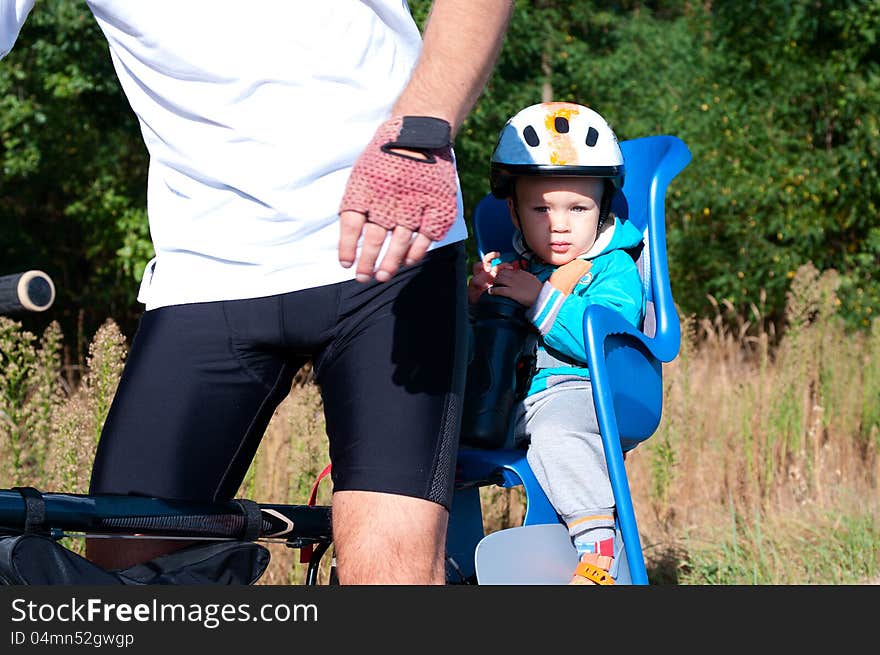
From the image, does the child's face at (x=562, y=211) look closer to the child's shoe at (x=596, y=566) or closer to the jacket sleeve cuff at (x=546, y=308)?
the jacket sleeve cuff at (x=546, y=308)

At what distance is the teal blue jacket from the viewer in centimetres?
292

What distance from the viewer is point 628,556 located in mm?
2721

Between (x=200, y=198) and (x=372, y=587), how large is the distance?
0.73 m

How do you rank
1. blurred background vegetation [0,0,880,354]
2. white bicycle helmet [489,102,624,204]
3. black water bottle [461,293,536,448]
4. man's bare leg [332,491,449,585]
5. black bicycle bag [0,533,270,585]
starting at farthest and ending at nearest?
blurred background vegetation [0,0,880,354], white bicycle helmet [489,102,624,204], black water bottle [461,293,536,448], man's bare leg [332,491,449,585], black bicycle bag [0,533,270,585]

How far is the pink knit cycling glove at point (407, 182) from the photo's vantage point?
171cm

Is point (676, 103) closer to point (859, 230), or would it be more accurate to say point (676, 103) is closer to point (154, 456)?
point (859, 230)

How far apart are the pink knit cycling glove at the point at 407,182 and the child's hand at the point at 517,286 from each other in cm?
123

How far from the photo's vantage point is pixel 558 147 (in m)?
3.06

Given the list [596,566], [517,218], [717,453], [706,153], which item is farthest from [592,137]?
[706,153]

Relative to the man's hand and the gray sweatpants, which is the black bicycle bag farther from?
the gray sweatpants

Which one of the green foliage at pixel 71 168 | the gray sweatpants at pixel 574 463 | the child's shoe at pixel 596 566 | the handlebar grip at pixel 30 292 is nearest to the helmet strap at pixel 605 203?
the gray sweatpants at pixel 574 463

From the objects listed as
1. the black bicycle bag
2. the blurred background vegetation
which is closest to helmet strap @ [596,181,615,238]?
the black bicycle bag

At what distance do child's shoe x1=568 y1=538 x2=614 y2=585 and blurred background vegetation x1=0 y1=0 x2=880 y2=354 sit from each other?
598cm

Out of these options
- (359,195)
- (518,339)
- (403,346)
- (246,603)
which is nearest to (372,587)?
(246,603)
